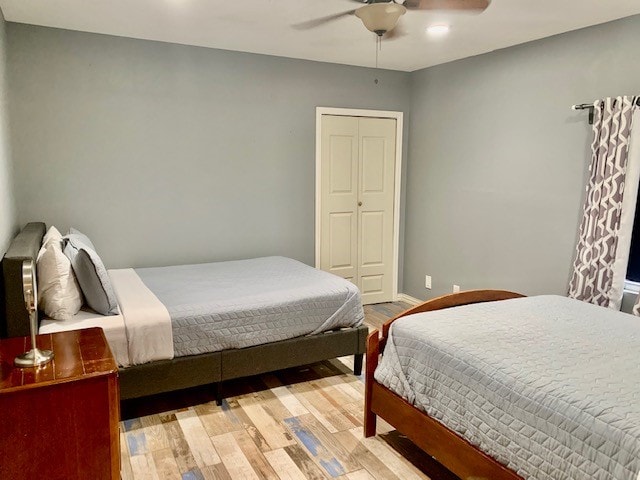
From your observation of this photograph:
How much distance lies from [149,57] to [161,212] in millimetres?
1215

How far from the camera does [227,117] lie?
13.8 feet

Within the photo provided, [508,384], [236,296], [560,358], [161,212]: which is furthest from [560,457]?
[161,212]

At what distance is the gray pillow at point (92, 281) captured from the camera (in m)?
2.63

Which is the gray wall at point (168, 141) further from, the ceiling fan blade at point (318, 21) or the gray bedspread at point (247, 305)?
the ceiling fan blade at point (318, 21)

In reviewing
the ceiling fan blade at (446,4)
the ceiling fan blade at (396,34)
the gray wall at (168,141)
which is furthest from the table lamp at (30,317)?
the ceiling fan blade at (396,34)

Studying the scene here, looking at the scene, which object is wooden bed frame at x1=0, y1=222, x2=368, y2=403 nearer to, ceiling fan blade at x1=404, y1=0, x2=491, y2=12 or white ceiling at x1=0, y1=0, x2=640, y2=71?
white ceiling at x1=0, y1=0, x2=640, y2=71

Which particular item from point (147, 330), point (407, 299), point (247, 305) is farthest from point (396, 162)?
point (147, 330)

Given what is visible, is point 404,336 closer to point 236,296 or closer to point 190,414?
point 236,296

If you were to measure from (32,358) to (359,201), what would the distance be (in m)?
3.55

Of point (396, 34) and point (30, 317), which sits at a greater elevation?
point (396, 34)

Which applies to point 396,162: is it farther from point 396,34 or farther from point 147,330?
point 147,330

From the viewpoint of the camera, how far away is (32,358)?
70.6 inches

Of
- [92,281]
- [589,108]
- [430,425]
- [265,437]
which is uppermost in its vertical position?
[589,108]

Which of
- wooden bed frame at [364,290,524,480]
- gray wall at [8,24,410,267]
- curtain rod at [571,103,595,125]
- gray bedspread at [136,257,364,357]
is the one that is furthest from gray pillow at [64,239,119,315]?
curtain rod at [571,103,595,125]
